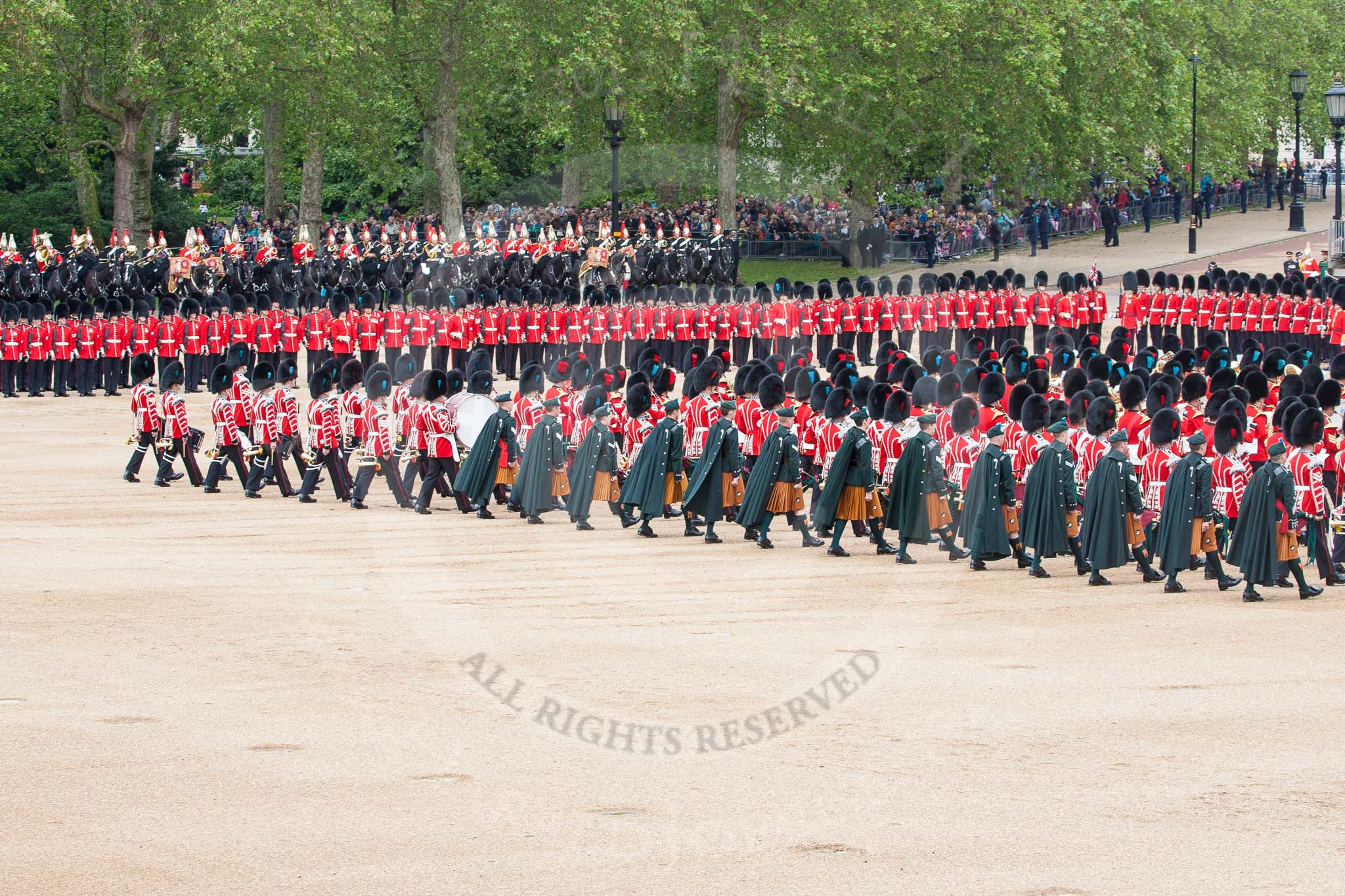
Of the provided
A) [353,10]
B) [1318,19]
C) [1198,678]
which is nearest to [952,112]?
[353,10]

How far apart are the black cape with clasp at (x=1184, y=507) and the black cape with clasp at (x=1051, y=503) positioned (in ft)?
2.46

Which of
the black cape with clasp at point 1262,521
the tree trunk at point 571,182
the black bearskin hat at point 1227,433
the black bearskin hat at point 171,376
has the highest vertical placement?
the tree trunk at point 571,182

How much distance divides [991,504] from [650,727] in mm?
5000

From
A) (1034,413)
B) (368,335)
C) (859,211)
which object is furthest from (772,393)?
(859,211)

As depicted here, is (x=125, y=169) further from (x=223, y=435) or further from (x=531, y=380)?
(x=531, y=380)

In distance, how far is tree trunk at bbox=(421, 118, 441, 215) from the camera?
43.5 meters

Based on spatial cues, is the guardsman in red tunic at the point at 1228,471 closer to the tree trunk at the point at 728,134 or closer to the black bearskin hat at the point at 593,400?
the black bearskin hat at the point at 593,400

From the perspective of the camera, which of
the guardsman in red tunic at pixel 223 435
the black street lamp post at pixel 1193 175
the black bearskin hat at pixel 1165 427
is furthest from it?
the black street lamp post at pixel 1193 175

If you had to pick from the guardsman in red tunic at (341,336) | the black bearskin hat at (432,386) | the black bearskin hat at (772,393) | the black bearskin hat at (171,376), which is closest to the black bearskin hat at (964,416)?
the black bearskin hat at (772,393)

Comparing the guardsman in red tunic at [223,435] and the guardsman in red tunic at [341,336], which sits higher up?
the guardsman in red tunic at [341,336]

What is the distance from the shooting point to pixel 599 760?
8961 mm

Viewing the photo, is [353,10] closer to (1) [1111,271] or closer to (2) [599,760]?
(1) [1111,271]

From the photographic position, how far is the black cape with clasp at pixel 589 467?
15.8 metres

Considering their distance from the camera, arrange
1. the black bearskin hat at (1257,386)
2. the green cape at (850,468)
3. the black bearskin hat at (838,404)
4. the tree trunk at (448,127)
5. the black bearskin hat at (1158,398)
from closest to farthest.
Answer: the green cape at (850,468) < the black bearskin hat at (1158,398) < the black bearskin hat at (838,404) < the black bearskin hat at (1257,386) < the tree trunk at (448,127)
